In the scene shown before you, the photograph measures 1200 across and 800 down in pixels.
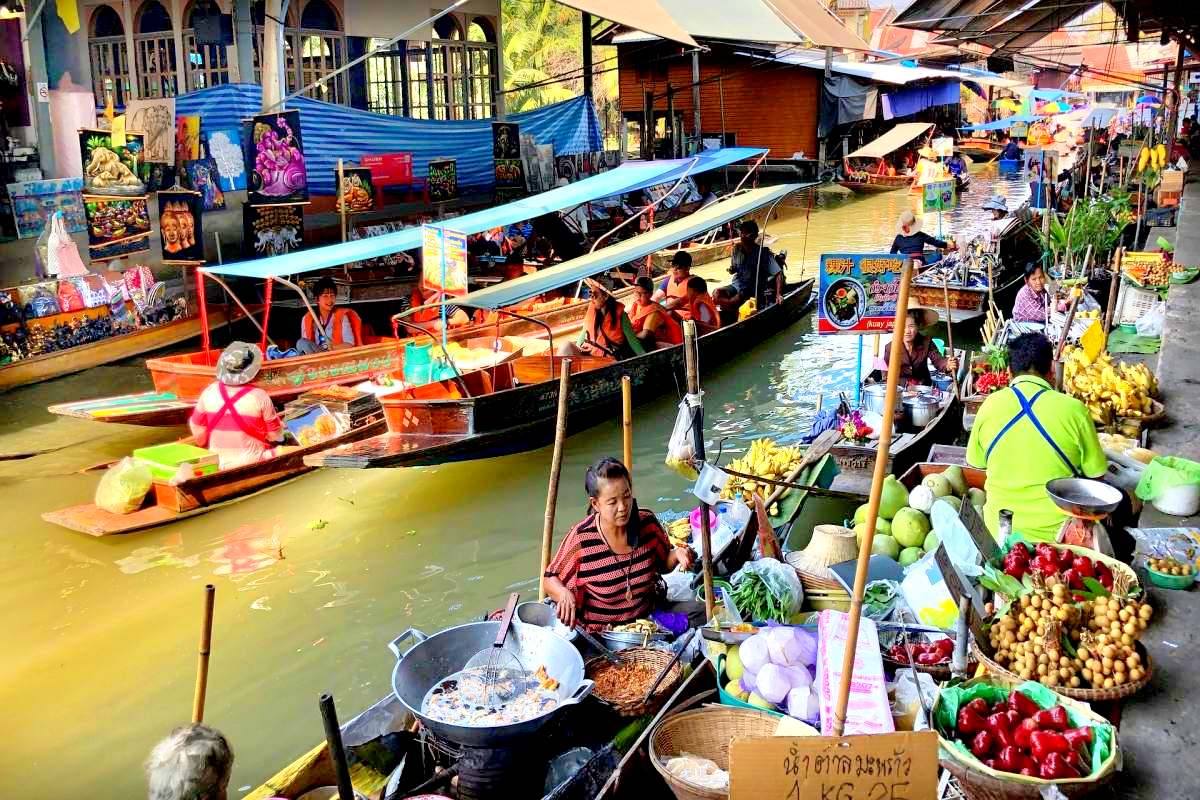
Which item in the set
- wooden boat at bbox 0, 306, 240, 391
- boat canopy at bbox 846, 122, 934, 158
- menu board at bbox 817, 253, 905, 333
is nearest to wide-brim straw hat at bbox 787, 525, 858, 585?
menu board at bbox 817, 253, 905, 333

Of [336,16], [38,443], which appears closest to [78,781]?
[38,443]

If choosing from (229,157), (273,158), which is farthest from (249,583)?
(229,157)

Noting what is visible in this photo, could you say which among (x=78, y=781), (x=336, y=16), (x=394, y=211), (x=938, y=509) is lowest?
(x=78, y=781)

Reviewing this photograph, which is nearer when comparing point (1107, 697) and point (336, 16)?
point (1107, 697)

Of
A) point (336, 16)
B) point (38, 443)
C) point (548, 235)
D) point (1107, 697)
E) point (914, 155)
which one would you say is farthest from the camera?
point (914, 155)

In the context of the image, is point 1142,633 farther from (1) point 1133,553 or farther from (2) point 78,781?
(2) point 78,781

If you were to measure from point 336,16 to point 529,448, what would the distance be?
32.7 feet

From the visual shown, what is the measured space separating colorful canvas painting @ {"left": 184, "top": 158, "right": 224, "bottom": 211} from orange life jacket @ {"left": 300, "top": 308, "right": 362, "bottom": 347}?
11.3 ft

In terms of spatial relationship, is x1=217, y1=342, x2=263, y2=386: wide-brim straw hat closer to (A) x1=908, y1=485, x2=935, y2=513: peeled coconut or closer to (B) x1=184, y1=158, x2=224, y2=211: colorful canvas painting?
(A) x1=908, y1=485, x2=935, y2=513: peeled coconut

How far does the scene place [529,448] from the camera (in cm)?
905

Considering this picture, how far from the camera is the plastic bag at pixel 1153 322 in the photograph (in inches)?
314

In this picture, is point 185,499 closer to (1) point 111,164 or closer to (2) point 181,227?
(2) point 181,227

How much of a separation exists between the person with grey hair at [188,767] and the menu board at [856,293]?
17.3 feet

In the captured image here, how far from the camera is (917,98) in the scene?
31.5 metres
